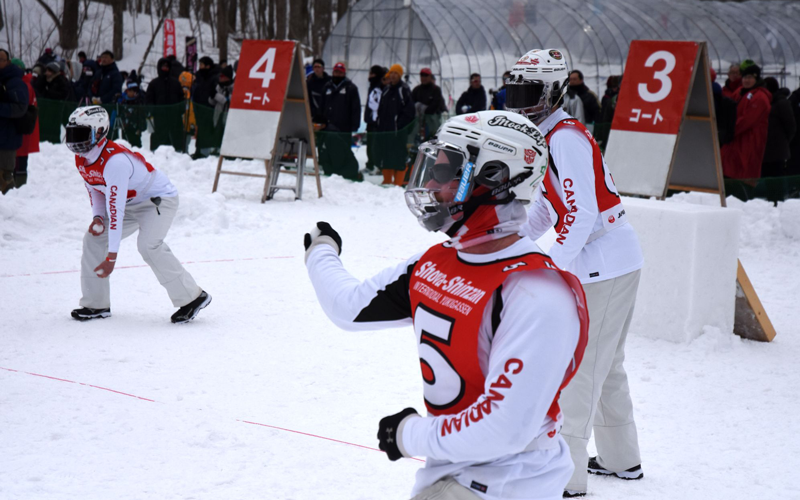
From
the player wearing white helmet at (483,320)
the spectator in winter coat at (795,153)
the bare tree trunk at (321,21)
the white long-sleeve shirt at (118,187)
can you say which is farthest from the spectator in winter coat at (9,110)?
the bare tree trunk at (321,21)

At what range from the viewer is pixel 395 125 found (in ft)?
48.5

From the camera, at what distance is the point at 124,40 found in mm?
38188

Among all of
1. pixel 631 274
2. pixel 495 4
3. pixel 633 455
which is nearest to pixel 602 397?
pixel 633 455

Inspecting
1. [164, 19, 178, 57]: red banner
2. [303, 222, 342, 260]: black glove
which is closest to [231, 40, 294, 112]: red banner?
[303, 222, 342, 260]: black glove

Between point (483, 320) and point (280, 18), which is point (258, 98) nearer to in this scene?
point (483, 320)

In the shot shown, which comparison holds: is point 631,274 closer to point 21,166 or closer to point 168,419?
point 168,419

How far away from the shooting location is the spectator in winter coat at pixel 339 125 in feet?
47.7

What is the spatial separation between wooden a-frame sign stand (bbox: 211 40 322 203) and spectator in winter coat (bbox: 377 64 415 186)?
210 cm

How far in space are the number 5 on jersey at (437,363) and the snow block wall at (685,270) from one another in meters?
4.49

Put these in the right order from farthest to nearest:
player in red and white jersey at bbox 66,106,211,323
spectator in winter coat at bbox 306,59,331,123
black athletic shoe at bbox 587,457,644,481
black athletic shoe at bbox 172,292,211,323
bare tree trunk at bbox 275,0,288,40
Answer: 1. bare tree trunk at bbox 275,0,288,40
2. spectator in winter coat at bbox 306,59,331,123
3. black athletic shoe at bbox 172,292,211,323
4. player in red and white jersey at bbox 66,106,211,323
5. black athletic shoe at bbox 587,457,644,481

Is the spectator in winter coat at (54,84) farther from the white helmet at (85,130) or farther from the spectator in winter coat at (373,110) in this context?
the white helmet at (85,130)

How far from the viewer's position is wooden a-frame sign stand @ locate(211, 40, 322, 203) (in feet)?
40.4

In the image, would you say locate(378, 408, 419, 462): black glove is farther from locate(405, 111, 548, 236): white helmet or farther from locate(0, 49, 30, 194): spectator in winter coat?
locate(0, 49, 30, 194): spectator in winter coat

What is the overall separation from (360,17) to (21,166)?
1438cm
